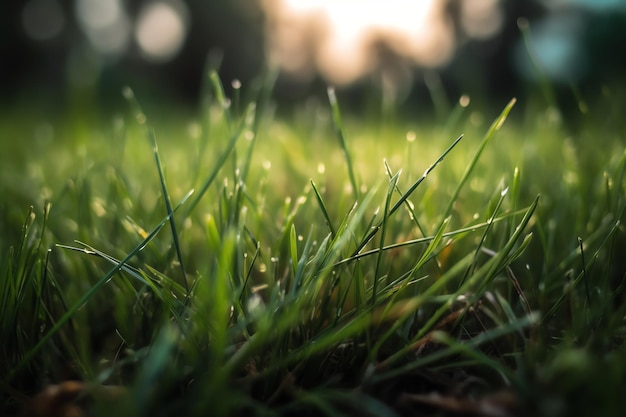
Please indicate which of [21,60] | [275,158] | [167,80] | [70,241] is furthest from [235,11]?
[70,241]

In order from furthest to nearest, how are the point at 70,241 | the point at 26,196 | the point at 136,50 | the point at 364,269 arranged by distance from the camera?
the point at 136,50 < the point at 26,196 < the point at 70,241 < the point at 364,269

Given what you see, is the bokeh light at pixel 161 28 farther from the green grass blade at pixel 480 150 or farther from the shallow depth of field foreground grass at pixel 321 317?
the green grass blade at pixel 480 150

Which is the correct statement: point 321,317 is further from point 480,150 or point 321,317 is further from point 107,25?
point 107,25

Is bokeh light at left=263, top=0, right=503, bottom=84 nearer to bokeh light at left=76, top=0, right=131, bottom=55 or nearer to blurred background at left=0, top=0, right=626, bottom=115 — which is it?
blurred background at left=0, top=0, right=626, bottom=115

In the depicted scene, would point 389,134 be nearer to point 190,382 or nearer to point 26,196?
point 26,196

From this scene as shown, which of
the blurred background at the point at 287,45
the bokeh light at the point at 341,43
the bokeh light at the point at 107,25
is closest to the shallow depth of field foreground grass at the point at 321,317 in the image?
the blurred background at the point at 287,45

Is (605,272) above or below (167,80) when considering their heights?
above

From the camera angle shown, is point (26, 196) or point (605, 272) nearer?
point (605, 272)

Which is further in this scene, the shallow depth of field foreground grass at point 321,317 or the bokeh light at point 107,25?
the bokeh light at point 107,25

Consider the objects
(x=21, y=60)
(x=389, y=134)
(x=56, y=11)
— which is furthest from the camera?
(x=56, y=11)
